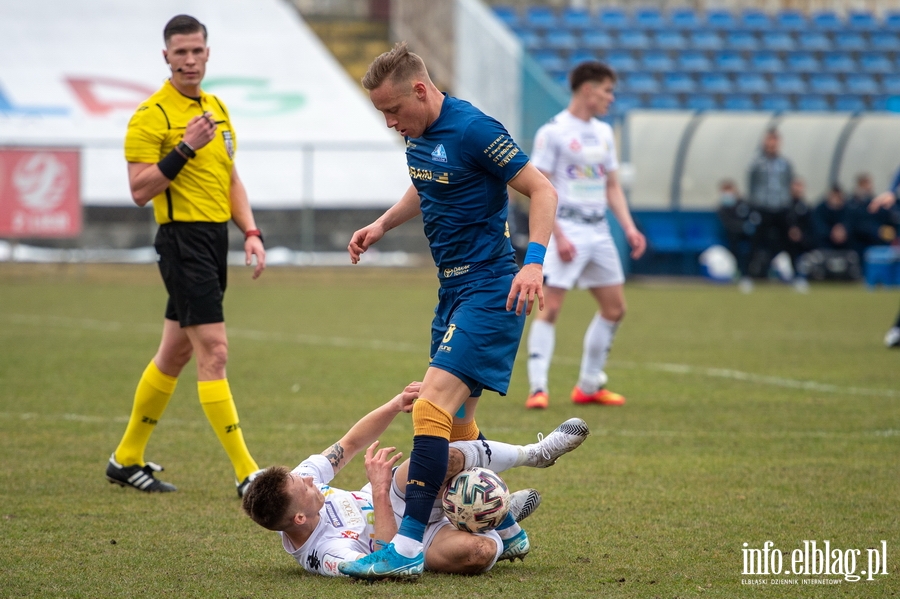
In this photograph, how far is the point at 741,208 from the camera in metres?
21.4

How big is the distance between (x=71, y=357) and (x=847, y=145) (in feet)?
55.7

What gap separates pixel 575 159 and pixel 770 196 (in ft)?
43.1

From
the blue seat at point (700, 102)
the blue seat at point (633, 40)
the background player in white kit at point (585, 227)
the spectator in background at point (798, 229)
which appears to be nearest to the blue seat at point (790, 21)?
the blue seat at point (633, 40)

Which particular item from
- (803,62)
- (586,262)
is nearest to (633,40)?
(803,62)

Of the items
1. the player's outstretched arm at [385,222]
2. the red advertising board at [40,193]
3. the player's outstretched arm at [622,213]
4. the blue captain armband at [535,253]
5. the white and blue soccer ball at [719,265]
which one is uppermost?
the blue captain armband at [535,253]

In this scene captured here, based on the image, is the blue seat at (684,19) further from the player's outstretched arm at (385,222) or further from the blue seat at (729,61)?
the player's outstretched arm at (385,222)

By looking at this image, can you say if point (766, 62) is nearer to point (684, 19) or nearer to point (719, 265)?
point (684, 19)

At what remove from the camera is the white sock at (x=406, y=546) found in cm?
409

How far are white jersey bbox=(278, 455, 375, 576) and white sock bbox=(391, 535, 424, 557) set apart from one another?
187 mm

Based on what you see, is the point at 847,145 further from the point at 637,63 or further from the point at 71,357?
the point at 71,357

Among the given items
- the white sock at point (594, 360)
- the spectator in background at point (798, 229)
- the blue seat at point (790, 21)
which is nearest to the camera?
the white sock at point (594, 360)

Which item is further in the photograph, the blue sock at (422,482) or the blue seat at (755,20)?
the blue seat at (755,20)

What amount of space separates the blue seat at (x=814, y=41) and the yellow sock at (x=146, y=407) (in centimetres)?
2632

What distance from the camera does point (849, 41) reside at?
1160 inches
